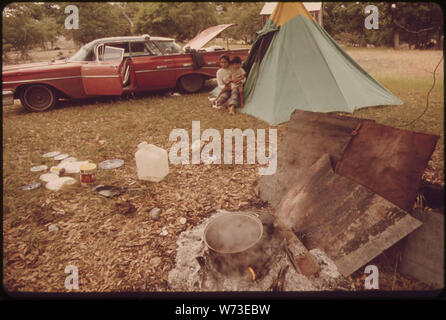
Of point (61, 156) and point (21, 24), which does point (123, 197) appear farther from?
point (21, 24)

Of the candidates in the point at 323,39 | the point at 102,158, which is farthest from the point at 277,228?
the point at 323,39

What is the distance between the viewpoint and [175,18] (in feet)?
8.63

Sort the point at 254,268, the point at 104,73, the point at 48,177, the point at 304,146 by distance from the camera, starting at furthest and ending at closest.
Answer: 1. the point at 104,73
2. the point at 48,177
3. the point at 304,146
4. the point at 254,268

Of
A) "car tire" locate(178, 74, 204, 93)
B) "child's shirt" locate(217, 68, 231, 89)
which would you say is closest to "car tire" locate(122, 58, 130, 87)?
"car tire" locate(178, 74, 204, 93)

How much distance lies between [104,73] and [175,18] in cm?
434

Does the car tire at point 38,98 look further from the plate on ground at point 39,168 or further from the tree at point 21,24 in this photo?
the plate on ground at point 39,168

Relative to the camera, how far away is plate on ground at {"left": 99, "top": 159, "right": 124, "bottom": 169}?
3.90 m

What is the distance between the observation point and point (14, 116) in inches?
251

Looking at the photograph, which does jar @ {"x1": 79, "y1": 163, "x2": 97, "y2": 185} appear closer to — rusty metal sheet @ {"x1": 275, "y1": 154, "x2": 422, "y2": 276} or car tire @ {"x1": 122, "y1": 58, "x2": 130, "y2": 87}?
rusty metal sheet @ {"x1": 275, "y1": 154, "x2": 422, "y2": 276}

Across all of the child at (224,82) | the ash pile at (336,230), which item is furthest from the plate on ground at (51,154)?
the child at (224,82)

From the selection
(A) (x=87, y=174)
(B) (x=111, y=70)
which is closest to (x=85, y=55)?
(B) (x=111, y=70)

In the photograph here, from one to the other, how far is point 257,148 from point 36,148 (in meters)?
4.07

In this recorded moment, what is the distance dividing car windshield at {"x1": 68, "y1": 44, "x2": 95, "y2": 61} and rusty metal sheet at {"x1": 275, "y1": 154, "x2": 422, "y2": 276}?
656 cm
